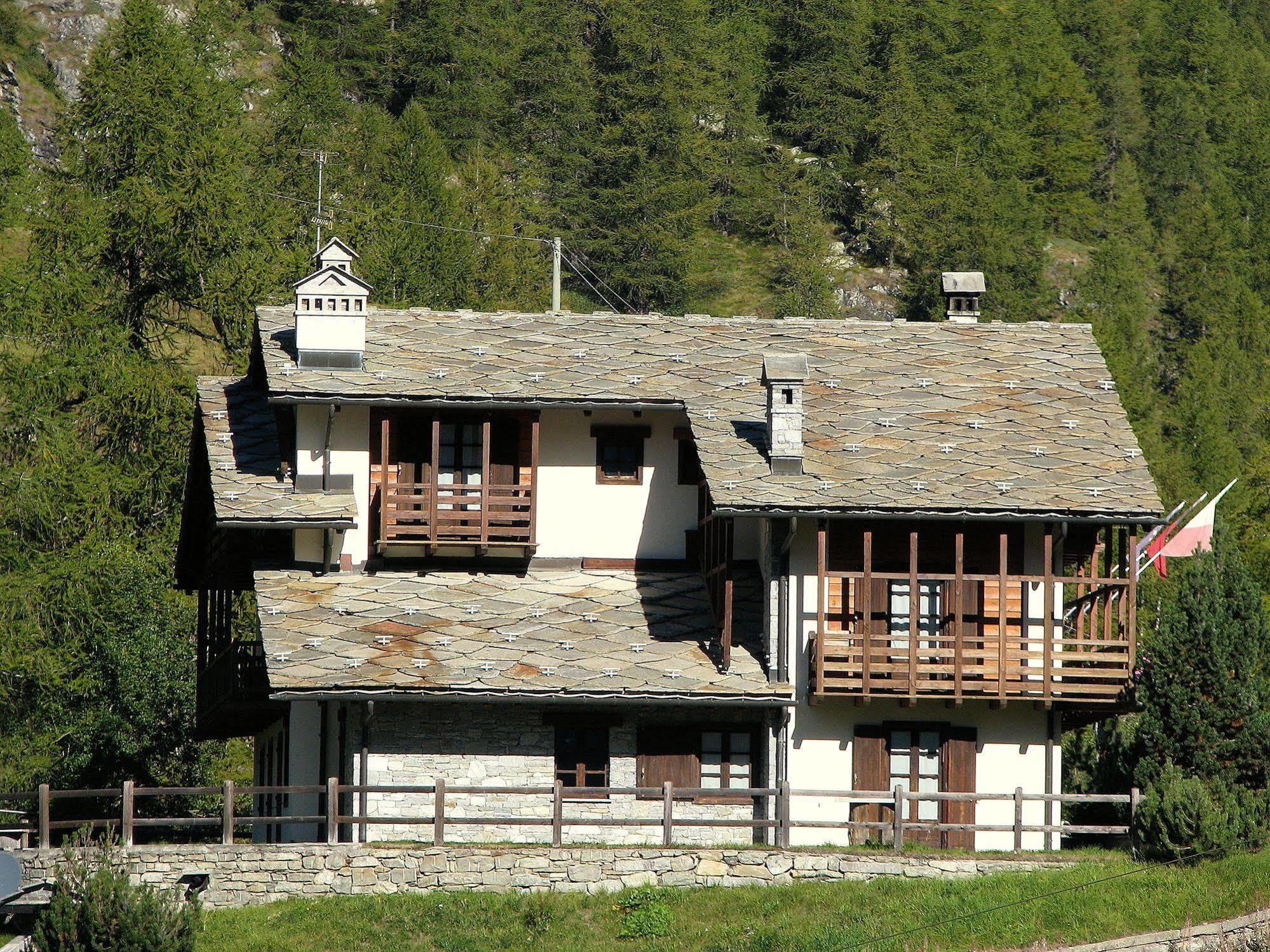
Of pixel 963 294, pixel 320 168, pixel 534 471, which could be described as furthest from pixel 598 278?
pixel 534 471

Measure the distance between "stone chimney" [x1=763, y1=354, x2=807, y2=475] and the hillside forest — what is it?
24.2 feet

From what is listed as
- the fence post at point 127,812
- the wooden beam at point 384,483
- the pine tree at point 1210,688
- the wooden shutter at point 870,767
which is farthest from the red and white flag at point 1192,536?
the fence post at point 127,812

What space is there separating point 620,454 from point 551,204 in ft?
215

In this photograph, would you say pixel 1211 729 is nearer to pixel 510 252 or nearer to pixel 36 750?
pixel 36 750

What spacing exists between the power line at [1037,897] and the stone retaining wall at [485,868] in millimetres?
1131

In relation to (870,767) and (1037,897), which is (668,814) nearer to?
(870,767)

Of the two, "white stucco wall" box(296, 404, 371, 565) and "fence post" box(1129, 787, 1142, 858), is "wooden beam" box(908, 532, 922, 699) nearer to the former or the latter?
"fence post" box(1129, 787, 1142, 858)

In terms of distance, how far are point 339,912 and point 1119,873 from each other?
1079cm

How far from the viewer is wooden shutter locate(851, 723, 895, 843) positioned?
30438 mm

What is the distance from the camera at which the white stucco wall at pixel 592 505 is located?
109 feet

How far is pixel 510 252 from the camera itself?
78375 mm

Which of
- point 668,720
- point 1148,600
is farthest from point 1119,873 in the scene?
point 1148,600

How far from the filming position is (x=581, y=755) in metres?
30.7

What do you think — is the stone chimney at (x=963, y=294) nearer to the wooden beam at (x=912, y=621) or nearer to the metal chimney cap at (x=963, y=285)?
the metal chimney cap at (x=963, y=285)
